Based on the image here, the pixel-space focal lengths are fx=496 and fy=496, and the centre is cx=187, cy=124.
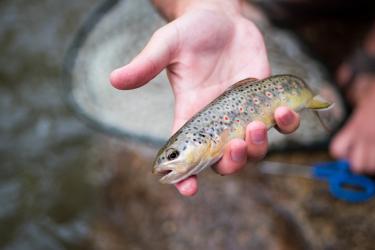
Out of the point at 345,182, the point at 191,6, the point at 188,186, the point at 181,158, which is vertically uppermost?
the point at 191,6

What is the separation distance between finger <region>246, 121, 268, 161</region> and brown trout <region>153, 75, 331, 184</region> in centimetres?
8

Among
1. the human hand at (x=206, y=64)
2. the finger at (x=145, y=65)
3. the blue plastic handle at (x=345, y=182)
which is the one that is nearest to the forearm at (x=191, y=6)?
the human hand at (x=206, y=64)

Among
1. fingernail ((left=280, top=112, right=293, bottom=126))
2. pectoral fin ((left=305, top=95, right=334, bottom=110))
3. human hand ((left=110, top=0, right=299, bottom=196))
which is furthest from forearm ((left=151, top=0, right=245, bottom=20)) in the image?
fingernail ((left=280, top=112, right=293, bottom=126))

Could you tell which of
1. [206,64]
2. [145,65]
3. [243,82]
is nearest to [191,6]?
[206,64]

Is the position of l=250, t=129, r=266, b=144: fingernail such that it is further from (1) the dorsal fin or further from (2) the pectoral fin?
(2) the pectoral fin

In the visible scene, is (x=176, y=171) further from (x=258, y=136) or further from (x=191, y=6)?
(x=191, y=6)

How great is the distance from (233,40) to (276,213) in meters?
1.13

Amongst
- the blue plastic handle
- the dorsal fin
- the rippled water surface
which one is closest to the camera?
the dorsal fin

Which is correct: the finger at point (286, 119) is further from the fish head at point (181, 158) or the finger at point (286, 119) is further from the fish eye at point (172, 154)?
the fish eye at point (172, 154)

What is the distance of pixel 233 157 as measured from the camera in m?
1.68

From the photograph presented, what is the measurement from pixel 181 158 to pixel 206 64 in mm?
546

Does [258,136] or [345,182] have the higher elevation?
[258,136]

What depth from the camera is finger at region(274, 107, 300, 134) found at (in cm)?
172

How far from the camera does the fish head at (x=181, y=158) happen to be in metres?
1.67
